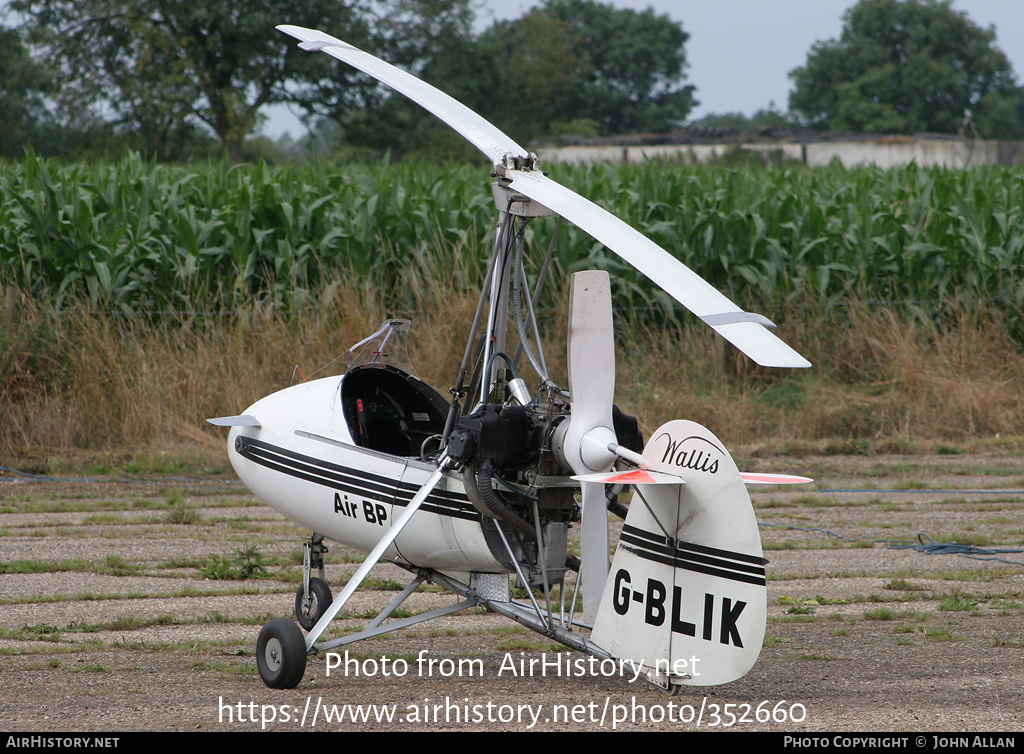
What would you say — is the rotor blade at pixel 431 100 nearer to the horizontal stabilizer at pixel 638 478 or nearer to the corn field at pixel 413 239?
the horizontal stabilizer at pixel 638 478

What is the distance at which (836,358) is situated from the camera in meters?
11.9

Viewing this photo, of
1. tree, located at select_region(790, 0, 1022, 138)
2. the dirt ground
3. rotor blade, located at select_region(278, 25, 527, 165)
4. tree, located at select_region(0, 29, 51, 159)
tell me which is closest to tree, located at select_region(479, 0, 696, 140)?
tree, located at select_region(790, 0, 1022, 138)

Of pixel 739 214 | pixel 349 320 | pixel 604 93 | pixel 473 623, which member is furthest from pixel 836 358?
pixel 604 93

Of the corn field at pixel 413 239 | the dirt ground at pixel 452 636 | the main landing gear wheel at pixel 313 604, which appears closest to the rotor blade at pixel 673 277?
the dirt ground at pixel 452 636

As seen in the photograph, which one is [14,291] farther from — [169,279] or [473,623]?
[473,623]

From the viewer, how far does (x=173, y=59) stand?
4016 cm

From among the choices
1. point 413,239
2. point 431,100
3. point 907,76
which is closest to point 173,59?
point 413,239

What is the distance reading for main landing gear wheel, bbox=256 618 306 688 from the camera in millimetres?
4461

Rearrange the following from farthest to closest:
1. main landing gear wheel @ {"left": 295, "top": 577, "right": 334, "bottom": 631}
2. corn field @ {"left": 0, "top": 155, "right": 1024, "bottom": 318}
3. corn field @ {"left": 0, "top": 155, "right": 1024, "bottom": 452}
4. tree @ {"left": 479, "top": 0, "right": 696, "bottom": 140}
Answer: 1. tree @ {"left": 479, "top": 0, "right": 696, "bottom": 140}
2. corn field @ {"left": 0, "top": 155, "right": 1024, "bottom": 318}
3. corn field @ {"left": 0, "top": 155, "right": 1024, "bottom": 452}
4. main landing gear wheel @ {"left": 295, "top": 577, "right": 334, "bottom": 631}

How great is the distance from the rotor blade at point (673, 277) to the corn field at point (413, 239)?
A: 7509mm

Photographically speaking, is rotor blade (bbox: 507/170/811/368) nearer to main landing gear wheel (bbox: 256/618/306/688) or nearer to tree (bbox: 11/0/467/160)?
main landing gear wheel (bbox: 256/618/306/688)

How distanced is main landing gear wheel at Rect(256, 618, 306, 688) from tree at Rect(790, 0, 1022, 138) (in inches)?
2935

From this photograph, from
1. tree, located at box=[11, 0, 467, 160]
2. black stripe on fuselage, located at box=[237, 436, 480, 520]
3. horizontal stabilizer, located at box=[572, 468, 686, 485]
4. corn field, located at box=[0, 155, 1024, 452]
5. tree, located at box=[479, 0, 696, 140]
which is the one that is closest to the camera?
horizontal stabilizer, located at box=[572, 468, 686, 485]

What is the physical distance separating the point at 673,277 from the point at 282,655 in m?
2.30
